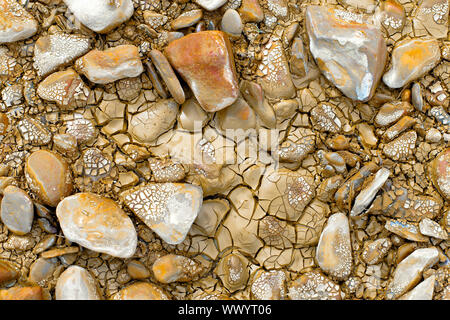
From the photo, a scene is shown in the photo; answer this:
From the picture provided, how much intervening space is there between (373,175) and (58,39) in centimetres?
155

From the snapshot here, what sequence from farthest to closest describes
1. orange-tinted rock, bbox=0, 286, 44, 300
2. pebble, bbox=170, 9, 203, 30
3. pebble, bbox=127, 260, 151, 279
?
pebble, bbox=170, 9, 203, 30
pebble, bbox=127, 260, 151, 279
orange-tinted rock, bbox=0, 286, 44, 300

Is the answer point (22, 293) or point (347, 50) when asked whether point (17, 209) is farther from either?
point (347, 50)

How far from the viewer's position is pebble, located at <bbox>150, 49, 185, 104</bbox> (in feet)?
6.26

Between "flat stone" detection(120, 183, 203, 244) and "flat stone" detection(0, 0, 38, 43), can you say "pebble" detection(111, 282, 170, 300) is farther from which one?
"flat stone" detection(0, 0, 38, 43)

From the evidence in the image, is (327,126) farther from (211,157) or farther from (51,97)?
(51,97)

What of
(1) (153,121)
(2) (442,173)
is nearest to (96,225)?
(1) (153,121)

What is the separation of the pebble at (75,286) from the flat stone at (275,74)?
1.13m

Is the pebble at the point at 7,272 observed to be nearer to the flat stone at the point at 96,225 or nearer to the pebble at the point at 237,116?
the flat stone at the point at 96,225

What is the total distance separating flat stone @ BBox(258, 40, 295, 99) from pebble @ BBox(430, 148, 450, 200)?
734 millimetres

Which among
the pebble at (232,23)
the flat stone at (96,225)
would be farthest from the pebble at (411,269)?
the pebble at (232,23)

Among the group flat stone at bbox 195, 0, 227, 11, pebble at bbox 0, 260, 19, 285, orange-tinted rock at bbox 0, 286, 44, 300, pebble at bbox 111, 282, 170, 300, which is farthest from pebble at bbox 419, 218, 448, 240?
pebble at bbox 0, 260, 19, 285

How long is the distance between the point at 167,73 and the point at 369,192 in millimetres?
1023

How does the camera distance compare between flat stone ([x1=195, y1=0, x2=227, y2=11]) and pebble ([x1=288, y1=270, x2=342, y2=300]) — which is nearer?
pebble ([x1=288, y1=270, x2=342, y2=300])

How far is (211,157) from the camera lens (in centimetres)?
197
